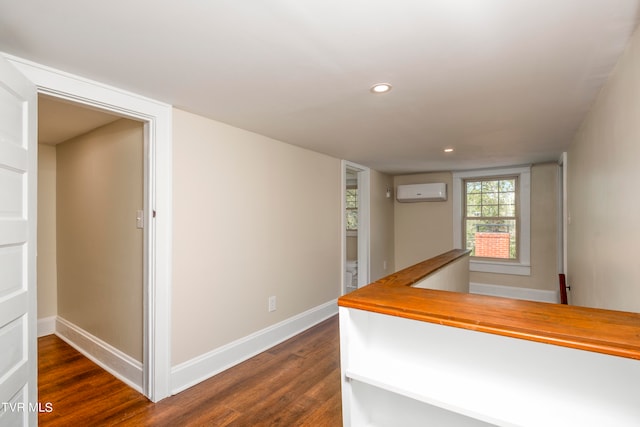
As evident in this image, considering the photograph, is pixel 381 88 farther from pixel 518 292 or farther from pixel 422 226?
pixel 518 292

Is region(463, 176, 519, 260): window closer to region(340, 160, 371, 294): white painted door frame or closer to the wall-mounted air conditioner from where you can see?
the wall-mounted air conditioner

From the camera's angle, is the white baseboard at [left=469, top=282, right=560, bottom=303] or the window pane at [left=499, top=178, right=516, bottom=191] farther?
the window pane at [left=499, top=178, right=516, bottom=191]

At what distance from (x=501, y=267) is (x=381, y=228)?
6.33ft

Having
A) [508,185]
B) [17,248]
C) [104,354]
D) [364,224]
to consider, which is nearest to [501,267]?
[508,185]

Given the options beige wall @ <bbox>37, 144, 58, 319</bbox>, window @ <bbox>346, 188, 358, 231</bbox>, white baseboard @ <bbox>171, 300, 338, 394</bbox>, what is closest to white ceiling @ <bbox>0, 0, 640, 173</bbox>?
white baseboard @ <bbox>171, 300, 338, 394</bbox>

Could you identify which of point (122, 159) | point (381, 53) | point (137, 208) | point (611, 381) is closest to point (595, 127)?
point (381, 53)

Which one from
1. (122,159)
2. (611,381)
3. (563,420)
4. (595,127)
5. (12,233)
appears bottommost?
(563,420)

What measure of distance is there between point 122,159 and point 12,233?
1.22m

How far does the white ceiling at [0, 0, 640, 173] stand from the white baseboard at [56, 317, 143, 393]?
1.95 meters

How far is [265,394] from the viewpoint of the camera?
2203 millimetres

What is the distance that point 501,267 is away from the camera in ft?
15.9

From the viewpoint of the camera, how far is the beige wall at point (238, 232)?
7.52 feet

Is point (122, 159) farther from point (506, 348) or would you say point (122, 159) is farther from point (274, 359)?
point (506, 348)

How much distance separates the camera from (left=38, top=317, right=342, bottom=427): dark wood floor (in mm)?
1925
